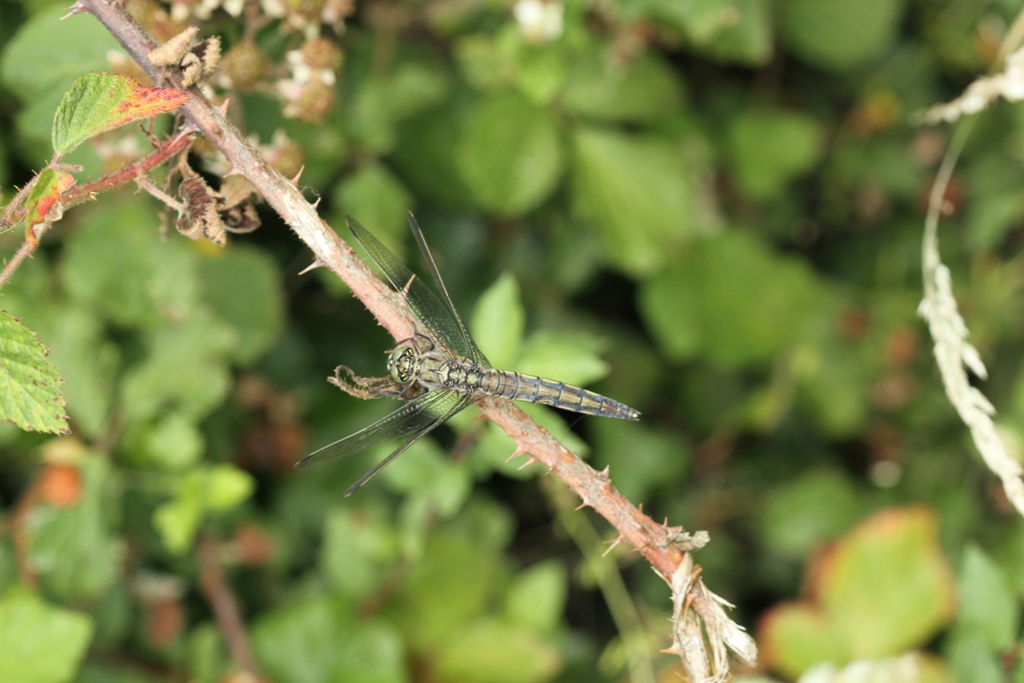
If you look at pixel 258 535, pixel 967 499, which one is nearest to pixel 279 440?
pixel 258 535

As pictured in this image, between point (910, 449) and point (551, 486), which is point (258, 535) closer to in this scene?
point (551, 486)

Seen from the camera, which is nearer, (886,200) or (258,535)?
(258,535)

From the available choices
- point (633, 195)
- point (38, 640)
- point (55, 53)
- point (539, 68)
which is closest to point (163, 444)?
point (38, 640)

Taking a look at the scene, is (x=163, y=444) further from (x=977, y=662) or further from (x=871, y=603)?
(x=871, y=603)

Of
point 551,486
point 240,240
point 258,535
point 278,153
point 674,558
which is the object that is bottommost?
point 674,558

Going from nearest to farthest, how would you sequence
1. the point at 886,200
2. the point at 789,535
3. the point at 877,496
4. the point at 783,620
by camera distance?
the point at 783,620, the point at 789,535, the point at 877,496, the point at 886,200

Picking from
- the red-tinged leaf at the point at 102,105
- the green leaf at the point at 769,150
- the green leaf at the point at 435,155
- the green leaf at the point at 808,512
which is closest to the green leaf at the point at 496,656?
the green leaf at the point at 808,512

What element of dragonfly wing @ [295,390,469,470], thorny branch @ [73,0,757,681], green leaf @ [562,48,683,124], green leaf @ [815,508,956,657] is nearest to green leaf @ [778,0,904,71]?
green leaf @ [562,48,683,124]
